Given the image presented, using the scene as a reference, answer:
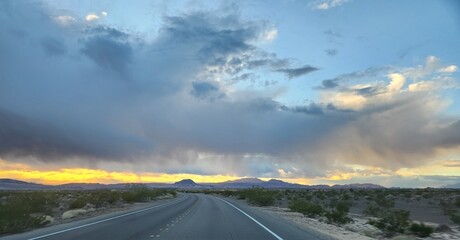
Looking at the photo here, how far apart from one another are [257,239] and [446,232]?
15.6 m

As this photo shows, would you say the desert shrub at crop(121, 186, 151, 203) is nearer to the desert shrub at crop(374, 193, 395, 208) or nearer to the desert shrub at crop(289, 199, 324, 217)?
the desert shrub at crop(289, 199, 324, 217)

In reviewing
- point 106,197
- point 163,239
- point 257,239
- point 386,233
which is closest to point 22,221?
point 163,239

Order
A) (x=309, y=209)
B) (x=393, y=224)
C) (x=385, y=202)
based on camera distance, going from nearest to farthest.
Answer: (x=393, y=224) < (x=309, y=209) < (x=385, y=202)

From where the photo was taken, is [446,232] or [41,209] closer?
[446,232]

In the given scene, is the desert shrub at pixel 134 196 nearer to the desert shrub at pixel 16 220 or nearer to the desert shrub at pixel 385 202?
the desert shrub at pixel 385 202

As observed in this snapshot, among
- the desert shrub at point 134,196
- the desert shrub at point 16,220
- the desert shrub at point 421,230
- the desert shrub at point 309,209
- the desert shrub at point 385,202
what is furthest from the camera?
the desert shrub at point 134,196

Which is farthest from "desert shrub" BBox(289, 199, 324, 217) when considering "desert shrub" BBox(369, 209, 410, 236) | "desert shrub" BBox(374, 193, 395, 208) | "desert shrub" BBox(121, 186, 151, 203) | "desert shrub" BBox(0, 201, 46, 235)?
"desert shrub" BBox(121, 186, 151, 203)

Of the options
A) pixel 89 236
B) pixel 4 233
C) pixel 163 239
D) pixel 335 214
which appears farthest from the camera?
pixel 335 214

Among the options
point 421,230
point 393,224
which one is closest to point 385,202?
point 393,224

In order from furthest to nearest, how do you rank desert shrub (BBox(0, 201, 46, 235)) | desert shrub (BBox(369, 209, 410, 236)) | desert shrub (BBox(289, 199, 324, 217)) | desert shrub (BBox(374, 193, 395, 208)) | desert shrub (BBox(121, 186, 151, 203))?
desert shrub (BBox(121, 186, 151, 203)) < desert shrub (BBox(374, 193, 395, 208)) < desert shrub (BBox(289, 199, 324, 217)) < desert shrub (BBox(369, 209, 410, 236)) < desert shrub (BBox(0, 201, 46, 235))

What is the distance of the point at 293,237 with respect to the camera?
16.5m

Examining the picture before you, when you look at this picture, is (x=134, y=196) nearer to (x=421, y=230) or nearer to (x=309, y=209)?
(x=309, y=209)

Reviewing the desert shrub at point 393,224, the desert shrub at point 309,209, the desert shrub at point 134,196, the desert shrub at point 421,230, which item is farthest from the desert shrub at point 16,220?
the desert shrub at point 134,196

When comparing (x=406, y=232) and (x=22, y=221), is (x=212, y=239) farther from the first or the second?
(x=406, y=232)
